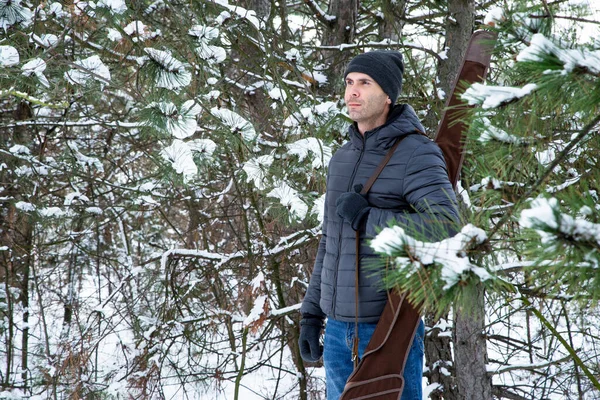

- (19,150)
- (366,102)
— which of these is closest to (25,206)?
(19,150)

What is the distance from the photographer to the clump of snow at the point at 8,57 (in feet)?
9.36

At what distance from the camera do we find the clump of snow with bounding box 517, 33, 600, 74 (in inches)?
39.6

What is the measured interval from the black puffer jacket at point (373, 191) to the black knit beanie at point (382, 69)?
8 centimetres

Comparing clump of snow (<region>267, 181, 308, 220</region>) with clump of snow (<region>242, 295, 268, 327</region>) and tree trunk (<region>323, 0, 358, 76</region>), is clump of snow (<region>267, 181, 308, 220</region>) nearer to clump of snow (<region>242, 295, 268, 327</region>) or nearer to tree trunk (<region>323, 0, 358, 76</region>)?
clump of snow (<region>242, 295, 268, 327</region>)

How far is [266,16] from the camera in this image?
4.47m

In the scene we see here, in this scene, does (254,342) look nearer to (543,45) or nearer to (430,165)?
(430,165)

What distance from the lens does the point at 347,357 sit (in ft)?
6.96

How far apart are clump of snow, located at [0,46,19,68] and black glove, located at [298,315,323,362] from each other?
188cm

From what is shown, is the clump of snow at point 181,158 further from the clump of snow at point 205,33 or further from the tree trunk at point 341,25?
the tree trunk at point 341,25

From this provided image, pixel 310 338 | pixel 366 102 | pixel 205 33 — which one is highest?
pixel 205 33

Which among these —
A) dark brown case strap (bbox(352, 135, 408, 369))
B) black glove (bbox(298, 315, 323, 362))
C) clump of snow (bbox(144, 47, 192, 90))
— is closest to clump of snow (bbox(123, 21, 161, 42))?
clump of snow (bbox(144, 47, 192, 90))

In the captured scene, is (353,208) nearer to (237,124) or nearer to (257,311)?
(237,124)

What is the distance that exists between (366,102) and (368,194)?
1.15ft

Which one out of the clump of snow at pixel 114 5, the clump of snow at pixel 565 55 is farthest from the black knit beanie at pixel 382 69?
the clump of snow at pixel 114 5
